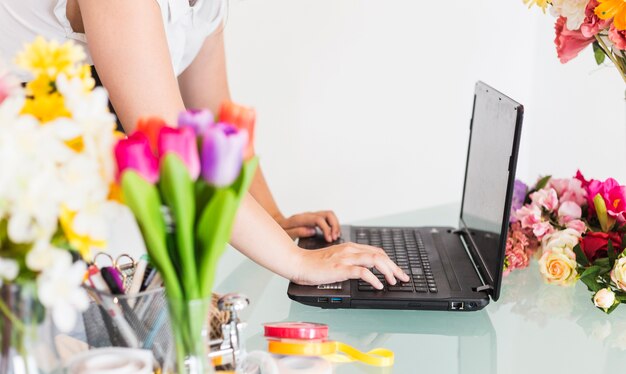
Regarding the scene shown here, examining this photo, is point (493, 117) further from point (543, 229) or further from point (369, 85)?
point (369, 85)

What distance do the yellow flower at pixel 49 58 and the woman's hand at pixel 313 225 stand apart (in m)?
0.92

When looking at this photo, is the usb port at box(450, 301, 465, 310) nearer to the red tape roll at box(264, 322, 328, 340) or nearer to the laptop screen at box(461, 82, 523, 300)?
the laptop screen at box(461, 82, 523, 300)

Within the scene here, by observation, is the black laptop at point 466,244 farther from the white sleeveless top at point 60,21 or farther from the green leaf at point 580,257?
the white sleeveless top at point 60,21

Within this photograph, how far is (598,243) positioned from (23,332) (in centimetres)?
90

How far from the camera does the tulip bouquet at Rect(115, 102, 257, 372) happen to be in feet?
1.88

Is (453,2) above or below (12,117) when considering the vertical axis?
above

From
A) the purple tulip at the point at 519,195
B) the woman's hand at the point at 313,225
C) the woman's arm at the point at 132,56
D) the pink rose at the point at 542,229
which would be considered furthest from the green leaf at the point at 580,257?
the woman's arm at the point at 132,56

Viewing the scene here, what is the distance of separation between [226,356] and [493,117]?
78 cm

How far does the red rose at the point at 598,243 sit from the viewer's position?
3.95 ft

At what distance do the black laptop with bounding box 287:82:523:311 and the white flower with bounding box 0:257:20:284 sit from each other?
606mm

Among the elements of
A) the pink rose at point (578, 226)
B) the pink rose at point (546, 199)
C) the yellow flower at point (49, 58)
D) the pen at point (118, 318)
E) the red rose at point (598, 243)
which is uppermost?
the yellow flower at point (49, 58)

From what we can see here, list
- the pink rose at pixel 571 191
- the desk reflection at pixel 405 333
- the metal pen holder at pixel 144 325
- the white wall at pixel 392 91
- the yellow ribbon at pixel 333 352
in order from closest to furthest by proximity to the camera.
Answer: the metal pen holder at pixel 144 325 → the yellow ribbon at pixel 333 352 → the desk reflection at pixel 405 333 → the pink rose at pixel 571 191 → the white wall at pixel 392 91

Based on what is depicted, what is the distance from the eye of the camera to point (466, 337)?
1091 mm

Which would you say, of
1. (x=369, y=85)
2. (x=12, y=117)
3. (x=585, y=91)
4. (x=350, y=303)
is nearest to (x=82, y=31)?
(x=350, y=303)
